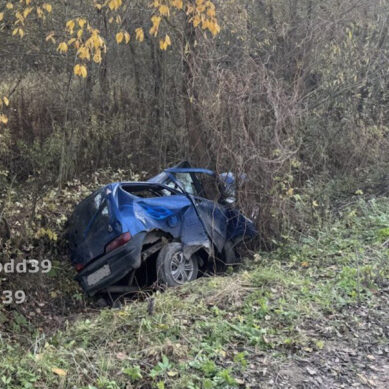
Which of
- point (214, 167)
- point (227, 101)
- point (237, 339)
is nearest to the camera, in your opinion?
point (237, 339)

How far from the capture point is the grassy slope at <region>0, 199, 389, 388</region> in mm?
3920

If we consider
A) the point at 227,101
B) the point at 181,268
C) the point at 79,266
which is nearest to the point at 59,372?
the point at 79,266

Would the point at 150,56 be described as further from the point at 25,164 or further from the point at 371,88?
the point at 371,88

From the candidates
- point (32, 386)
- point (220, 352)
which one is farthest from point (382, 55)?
point (32, 386)

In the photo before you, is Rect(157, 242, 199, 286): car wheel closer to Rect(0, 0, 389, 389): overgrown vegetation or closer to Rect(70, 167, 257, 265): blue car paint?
Rect(70, 167, 257, 265): blue car paint

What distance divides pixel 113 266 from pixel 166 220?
1073 mm

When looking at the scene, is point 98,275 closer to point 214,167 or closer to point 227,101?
point 214,167

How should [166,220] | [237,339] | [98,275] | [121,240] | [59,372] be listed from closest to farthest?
[59,372]
[237,339]
[121,240]
[98,275]
[166,220]

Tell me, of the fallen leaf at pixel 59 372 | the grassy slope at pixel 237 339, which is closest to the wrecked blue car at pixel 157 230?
the grassy slope at pixel 237 339

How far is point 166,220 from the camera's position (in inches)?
282

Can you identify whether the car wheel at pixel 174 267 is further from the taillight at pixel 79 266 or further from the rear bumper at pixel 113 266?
the taillight at pixel 79 266

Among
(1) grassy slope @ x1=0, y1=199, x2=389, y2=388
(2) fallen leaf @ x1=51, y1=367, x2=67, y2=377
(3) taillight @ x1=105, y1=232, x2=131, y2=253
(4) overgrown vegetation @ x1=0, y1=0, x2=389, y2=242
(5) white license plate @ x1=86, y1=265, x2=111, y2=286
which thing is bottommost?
(1) grassy slope @ x1=0, y1=199, x2=389, y2=388

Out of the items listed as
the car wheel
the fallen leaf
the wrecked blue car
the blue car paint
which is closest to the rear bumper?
the wrecked blue car

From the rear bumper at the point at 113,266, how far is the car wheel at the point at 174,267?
429 mm
